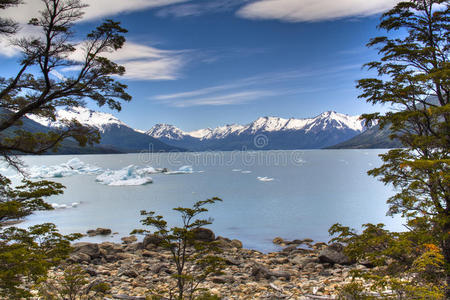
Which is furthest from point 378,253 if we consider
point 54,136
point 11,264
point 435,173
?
point 54,136

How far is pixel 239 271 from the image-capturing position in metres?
12.7

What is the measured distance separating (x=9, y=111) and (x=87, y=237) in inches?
582

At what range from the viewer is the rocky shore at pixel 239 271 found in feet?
32.7

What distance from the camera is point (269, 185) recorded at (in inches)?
1962

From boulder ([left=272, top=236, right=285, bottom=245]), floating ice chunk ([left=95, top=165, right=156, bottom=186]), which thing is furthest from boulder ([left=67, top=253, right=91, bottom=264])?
floating ice chunk ([left=95, top=165, right=156, bottom=186])

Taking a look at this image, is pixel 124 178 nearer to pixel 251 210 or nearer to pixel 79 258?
pixel 251 210

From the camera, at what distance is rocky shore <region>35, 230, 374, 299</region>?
32.7 feet

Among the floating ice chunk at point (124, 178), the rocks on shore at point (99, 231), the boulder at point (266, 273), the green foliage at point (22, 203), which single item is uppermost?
the green foliage at point (22, 203)

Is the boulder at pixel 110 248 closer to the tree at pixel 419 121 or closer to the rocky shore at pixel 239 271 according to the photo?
the rocky shore at pixel 239 271

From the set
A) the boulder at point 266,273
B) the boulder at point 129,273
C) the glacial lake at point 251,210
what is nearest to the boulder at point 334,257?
the boulder at point 266,273

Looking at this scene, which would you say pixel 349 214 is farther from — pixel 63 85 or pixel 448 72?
pixel 63 85

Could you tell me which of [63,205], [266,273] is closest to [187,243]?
[266,273]

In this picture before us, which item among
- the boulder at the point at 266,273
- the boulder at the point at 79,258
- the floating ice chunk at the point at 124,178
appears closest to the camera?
the boulder at the point at 266,273

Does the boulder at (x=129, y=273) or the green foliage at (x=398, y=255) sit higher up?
the green foliage at (x=398, y=255)
